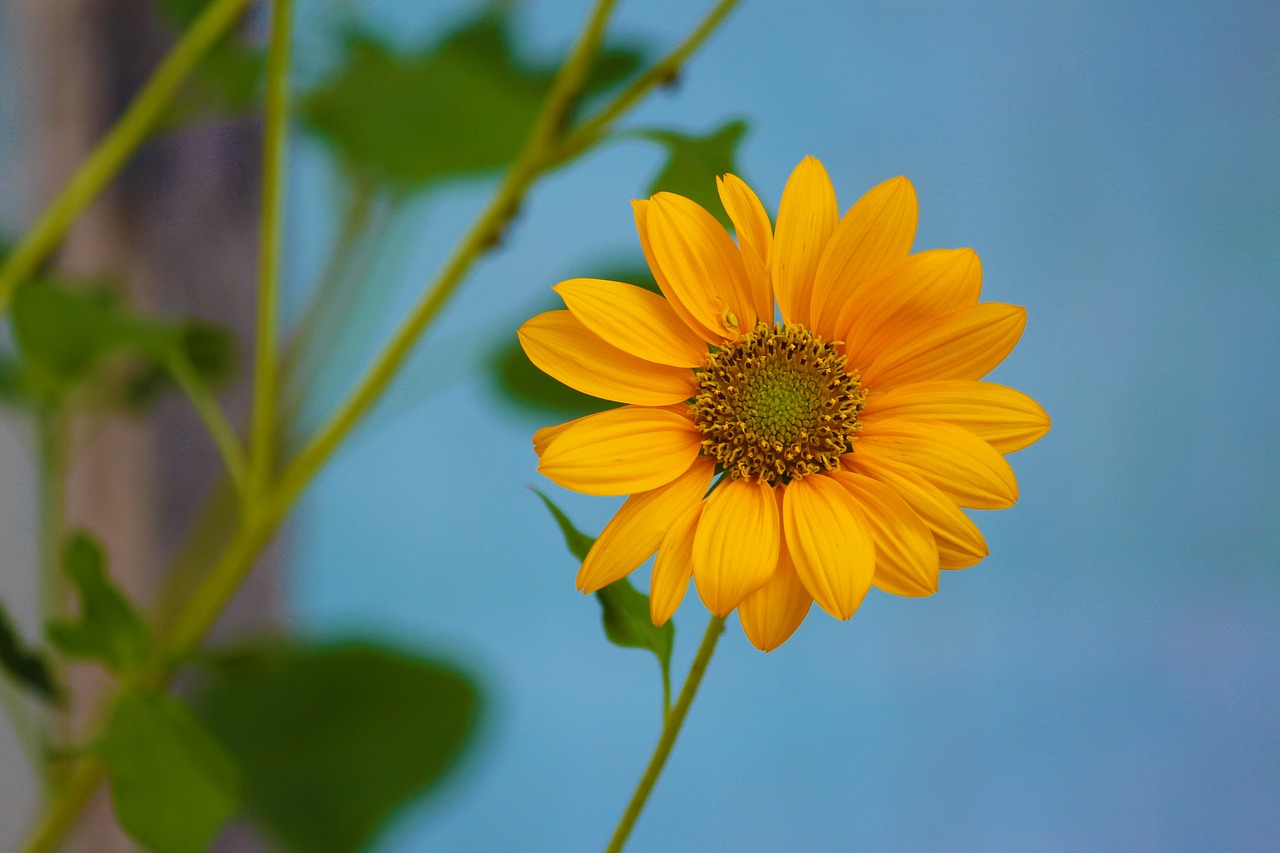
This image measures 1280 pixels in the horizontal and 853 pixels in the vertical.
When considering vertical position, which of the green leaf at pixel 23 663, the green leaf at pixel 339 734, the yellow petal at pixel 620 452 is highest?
the yellow petal at pixel 620 452

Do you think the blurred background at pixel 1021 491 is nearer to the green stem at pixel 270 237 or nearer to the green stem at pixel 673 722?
the green stem at pixel 270 237

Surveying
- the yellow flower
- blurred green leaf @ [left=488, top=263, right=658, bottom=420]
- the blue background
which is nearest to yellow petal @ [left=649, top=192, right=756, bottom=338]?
the yellow flower

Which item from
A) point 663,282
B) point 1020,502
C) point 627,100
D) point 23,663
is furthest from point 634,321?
point 1020,502

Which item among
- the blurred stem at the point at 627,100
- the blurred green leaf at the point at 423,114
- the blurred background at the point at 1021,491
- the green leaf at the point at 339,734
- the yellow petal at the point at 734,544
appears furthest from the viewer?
the blurred background at the point at 1021,491

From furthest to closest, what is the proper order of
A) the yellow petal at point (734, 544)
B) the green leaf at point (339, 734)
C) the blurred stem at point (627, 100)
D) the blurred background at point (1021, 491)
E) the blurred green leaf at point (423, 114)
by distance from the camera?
the blurred background at point (1021, 491), the green leaf at point (339, 734), the blurred green leaf at point (423, 114), the blurred stem at point (627, 100), the yellow petal at point (734, 544)

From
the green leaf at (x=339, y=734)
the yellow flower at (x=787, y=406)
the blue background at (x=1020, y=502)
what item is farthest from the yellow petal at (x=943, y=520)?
the blue background at (x=1020, y=502)

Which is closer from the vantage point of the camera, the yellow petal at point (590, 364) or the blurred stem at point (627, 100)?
the yellow petal at point (590, 364)

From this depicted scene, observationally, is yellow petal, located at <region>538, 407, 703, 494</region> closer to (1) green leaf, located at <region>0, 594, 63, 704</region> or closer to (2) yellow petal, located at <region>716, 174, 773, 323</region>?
(2) yellow petal, located at <region>716, 174, 773, 323</region>

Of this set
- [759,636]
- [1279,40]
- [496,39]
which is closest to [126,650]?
[759,636]
